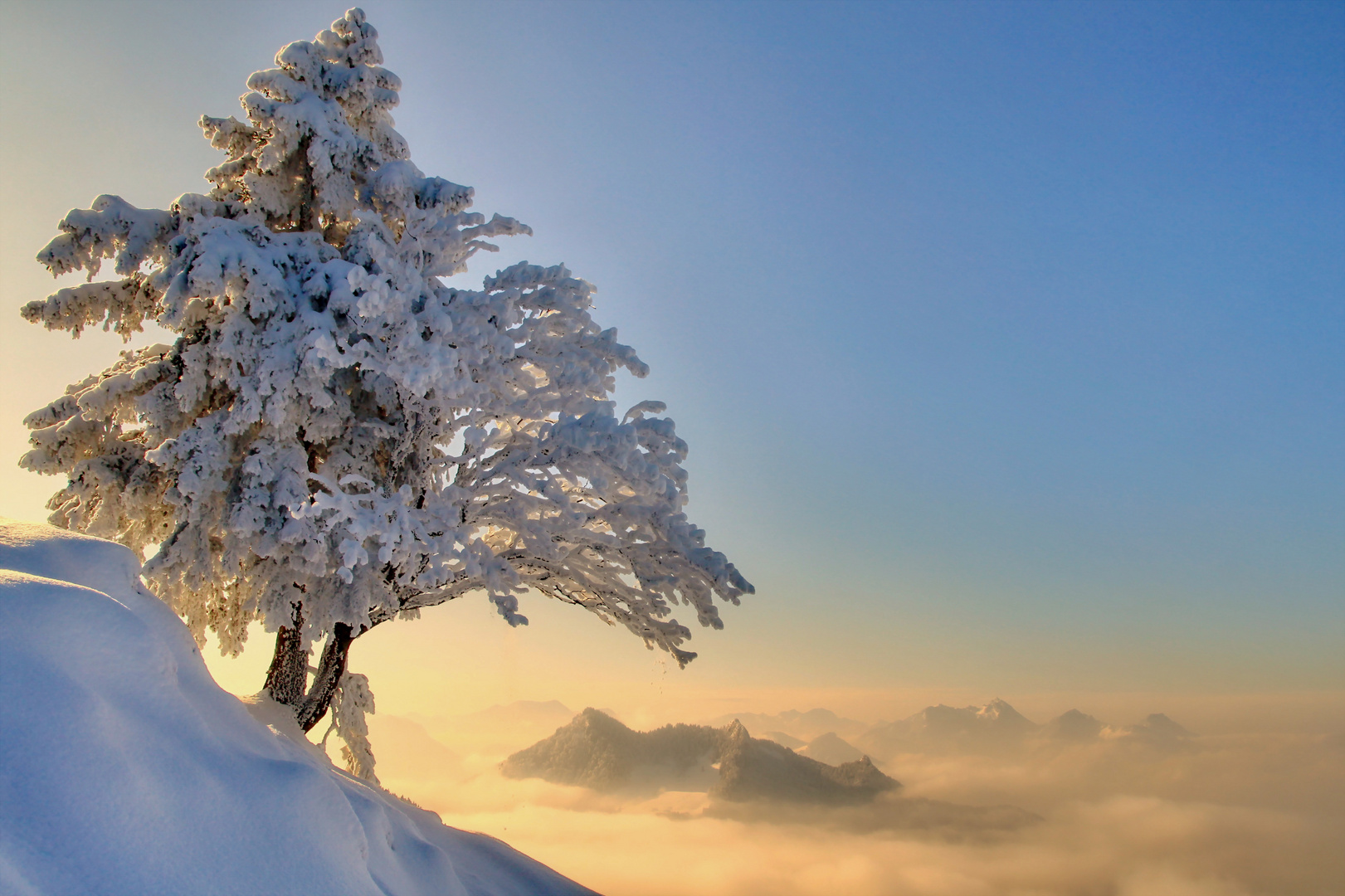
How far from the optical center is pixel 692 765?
597 feet

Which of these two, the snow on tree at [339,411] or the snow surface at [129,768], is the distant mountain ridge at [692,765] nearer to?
the snow on tree at [339,411]

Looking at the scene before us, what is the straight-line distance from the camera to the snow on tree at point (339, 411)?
8.62m

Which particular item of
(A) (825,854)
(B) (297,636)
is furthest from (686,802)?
(B) (297,636)

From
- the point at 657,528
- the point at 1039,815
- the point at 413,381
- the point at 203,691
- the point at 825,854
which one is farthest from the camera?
the point at 1039,815

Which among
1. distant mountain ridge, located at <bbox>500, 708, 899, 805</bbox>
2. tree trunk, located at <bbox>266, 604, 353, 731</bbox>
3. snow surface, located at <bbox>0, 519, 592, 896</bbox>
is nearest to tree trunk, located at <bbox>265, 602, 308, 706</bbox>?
tree trunk, located at <bbox>266, 604, 353, 731</bbox>

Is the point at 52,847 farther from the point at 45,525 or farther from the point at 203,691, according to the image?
the point at 45,525

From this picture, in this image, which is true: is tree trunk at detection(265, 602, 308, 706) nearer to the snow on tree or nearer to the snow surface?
the snow on tree

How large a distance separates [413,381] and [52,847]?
18.7 feet

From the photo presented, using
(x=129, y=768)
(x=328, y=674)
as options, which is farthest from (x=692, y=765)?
(x=129, y=768)

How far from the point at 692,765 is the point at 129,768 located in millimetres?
Answer: 197624

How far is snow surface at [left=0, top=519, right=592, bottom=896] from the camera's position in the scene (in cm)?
347

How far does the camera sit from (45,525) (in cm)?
610

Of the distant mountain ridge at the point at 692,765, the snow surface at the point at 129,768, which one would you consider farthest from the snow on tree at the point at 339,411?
the distant mountain ridge at the point at 692,765

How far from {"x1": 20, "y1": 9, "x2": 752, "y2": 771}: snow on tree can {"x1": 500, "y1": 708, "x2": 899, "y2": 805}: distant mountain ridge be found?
157 m
